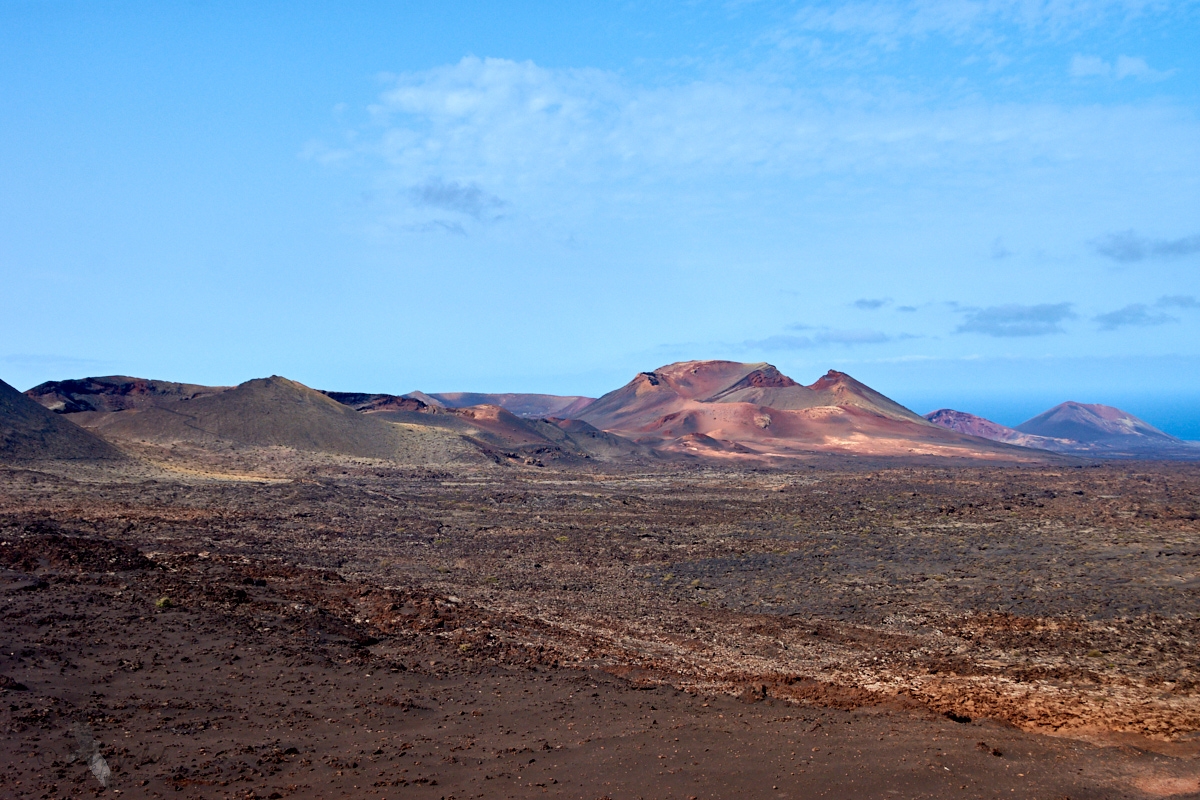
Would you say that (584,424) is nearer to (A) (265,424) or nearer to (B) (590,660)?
(A) (265,424)

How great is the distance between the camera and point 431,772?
794 cm

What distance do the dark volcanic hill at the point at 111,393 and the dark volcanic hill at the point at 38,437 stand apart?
2587cm

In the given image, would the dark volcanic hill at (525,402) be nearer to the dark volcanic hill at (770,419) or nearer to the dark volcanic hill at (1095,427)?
the dark volcanic hill at (770,419)

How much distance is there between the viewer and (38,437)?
4269cm

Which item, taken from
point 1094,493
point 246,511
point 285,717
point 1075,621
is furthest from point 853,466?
point 285,717

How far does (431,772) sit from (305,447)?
178 ft

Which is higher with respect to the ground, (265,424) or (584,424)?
(584,424)

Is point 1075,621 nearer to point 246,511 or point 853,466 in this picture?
point 246,511

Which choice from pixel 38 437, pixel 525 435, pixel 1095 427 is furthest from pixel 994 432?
pixel 38 437

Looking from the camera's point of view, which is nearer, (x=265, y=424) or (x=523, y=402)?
(x=265, y=424)

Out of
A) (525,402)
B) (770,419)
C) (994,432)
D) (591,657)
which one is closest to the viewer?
(591,657)

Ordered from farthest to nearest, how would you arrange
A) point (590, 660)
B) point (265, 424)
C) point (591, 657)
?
point (265, 424) → point (591, 657) → point (590, 660)

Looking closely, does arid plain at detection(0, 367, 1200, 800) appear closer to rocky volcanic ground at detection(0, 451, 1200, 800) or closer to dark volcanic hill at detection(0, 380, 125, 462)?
rocky volcanic ground at detection(0, 451, 1200, 800)

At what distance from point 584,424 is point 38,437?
5242 cm
